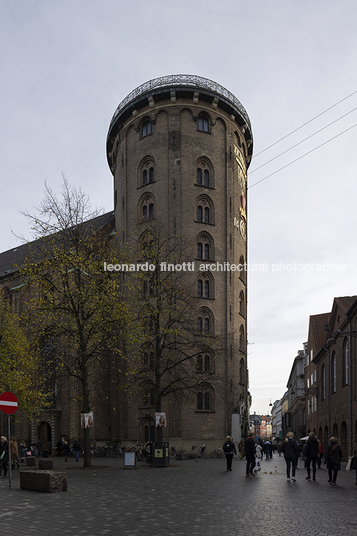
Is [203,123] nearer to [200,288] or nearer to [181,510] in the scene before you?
[200,288]

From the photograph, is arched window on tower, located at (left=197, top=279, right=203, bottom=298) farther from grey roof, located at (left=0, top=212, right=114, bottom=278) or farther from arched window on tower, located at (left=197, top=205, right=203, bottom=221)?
grey roof, located at (left=0, top=212, right=114, bottom=278)

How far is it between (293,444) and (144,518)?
9.76m

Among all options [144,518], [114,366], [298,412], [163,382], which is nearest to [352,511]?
[144,518]

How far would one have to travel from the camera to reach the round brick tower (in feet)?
145

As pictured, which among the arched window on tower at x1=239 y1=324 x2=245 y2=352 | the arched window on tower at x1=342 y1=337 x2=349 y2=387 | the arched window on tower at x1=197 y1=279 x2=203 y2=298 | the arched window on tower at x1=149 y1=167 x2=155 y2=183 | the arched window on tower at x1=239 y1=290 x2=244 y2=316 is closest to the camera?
the arched window on tower at x1=342 y1=337 x2=349 y2=387

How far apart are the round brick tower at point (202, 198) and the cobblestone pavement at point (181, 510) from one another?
90.3ft

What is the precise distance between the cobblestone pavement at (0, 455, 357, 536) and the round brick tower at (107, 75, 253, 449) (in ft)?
90.3

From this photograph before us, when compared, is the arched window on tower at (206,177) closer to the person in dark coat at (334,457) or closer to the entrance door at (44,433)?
the entrance door at (44,433)

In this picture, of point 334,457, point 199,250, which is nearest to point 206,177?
point 199,250

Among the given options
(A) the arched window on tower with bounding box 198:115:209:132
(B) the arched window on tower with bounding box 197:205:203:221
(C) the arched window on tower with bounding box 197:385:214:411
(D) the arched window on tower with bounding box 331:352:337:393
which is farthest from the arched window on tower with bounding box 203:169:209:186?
(D) the arched window on tower with bounding box 331:352:337:393

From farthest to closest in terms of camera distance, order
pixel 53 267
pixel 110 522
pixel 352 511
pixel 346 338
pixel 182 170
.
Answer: pixel 182 170
pixel 346 338
pixel 53 267
pixel 352 511
pixel 110 522

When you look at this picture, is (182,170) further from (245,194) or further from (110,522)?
(110,522)

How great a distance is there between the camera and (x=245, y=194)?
5334 centimetres

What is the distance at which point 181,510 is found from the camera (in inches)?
425
